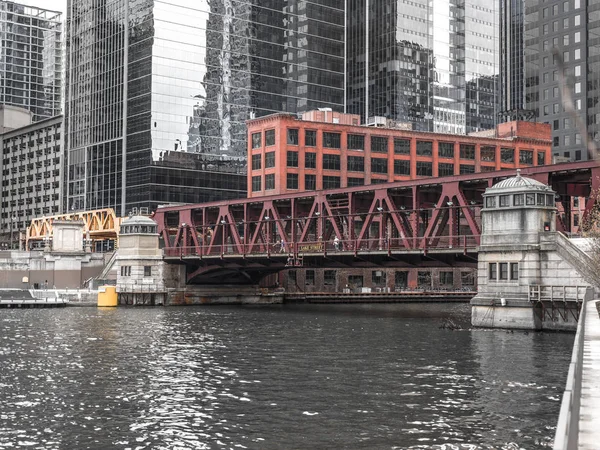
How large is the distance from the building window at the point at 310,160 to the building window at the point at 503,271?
85788 millimetres

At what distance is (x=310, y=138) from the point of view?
15188 centimetres

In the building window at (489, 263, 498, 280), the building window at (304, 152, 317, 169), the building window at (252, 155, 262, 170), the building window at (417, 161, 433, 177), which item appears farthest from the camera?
the building window at (417, 161, 433, 177)

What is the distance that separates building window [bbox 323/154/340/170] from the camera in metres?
154

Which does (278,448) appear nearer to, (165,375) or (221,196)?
(165,375)

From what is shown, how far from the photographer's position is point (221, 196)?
176500 millimetres

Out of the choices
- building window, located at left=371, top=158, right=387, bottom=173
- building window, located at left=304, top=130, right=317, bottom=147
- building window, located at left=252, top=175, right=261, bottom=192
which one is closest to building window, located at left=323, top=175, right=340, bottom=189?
building window, located at left=304, top=130, right=317, bottom=147

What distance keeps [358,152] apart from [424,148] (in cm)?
1539

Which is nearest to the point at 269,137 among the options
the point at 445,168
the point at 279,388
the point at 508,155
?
the point at 445,168

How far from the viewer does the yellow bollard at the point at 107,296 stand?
10762cm

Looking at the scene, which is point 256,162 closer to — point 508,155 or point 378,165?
point 378,165

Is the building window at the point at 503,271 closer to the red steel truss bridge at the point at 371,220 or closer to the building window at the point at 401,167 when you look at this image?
the red steel truss bridge at the point at 371,220

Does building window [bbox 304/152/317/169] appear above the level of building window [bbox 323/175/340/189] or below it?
above

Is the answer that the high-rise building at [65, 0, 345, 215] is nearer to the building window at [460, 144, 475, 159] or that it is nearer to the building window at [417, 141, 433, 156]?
the building window at [417, 141, 433, 156]

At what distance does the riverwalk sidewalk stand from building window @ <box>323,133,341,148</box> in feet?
396
